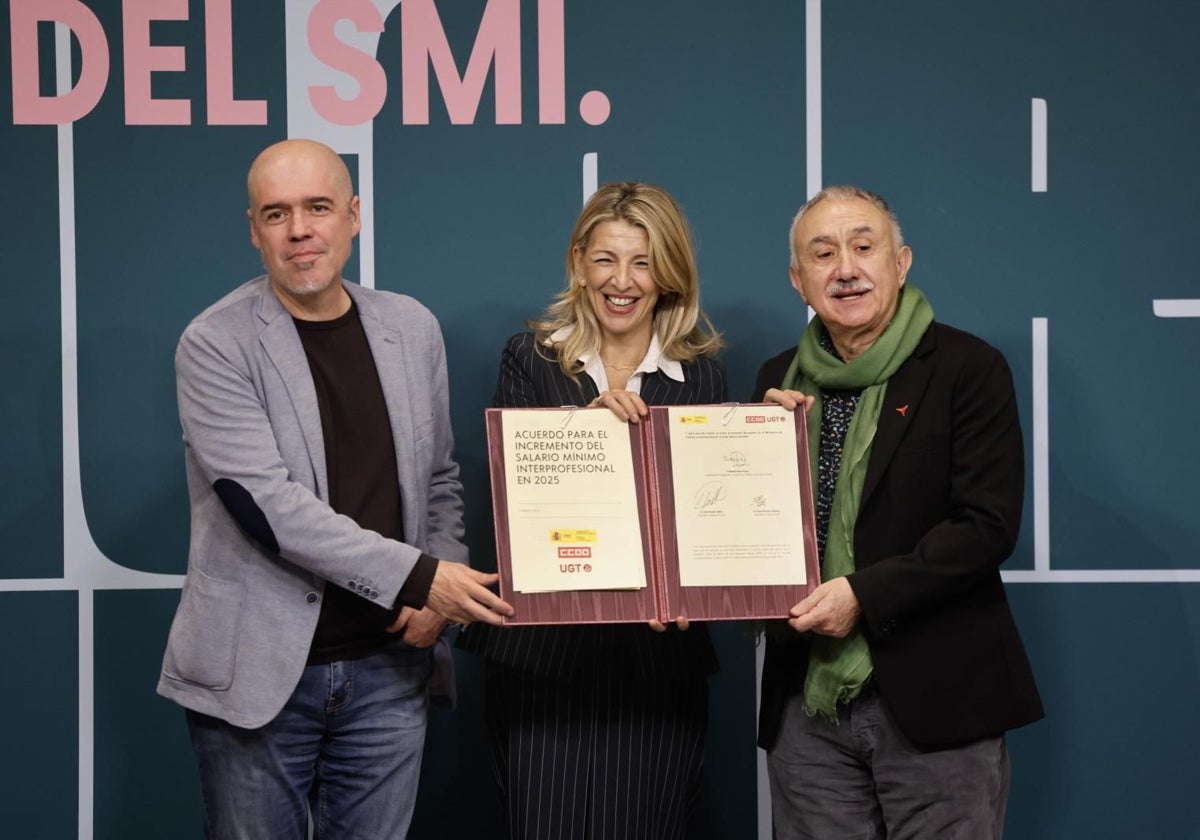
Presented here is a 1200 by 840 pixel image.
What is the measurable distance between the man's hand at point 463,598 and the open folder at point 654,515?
36 mm

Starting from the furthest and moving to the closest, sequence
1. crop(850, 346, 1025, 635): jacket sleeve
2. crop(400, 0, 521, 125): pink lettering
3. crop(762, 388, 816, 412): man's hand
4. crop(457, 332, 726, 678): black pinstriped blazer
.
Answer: crop(400, 0, 521, 125): pink lettering
crop(457, 332, 726, 678): black pinstriped blazer
crop(762, 388, 816, 412): man's hand
crop(850, 346, 1025, 635): jacket sleeve

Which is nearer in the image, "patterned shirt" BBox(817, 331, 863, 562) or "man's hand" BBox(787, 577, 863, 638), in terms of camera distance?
"man's hand" BBox(787, 577, 863, 638)

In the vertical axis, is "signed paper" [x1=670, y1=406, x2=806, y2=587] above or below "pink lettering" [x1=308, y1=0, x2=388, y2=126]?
below

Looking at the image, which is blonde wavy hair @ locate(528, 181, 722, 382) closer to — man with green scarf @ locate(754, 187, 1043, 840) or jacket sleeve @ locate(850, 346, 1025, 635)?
man with green scarf @ locate(754, 187, 1043, 840)

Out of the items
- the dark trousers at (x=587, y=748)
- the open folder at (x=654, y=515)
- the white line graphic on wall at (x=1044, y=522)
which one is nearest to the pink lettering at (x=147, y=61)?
the open folder at (x=654, y=515)

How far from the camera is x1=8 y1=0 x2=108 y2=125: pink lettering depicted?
3.06m

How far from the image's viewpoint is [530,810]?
2371 mm

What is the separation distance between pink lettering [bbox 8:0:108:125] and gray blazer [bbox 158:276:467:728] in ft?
3.84

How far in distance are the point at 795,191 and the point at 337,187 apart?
4.25ft

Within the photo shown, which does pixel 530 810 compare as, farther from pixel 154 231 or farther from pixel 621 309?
pixel 154 231

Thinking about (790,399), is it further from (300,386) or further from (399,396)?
(300,386)

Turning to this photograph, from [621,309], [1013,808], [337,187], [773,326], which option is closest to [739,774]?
[1013,808]

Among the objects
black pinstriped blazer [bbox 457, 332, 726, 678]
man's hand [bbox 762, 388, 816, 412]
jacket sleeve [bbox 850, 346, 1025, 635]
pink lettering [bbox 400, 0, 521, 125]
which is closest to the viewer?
jacket sleeve [bbox 850, 346, 1025, 635]

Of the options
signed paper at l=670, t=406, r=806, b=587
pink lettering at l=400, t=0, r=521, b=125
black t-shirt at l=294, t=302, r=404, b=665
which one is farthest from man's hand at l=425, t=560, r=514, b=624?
pink lettering at l=400, t=0, r=521, b=125
